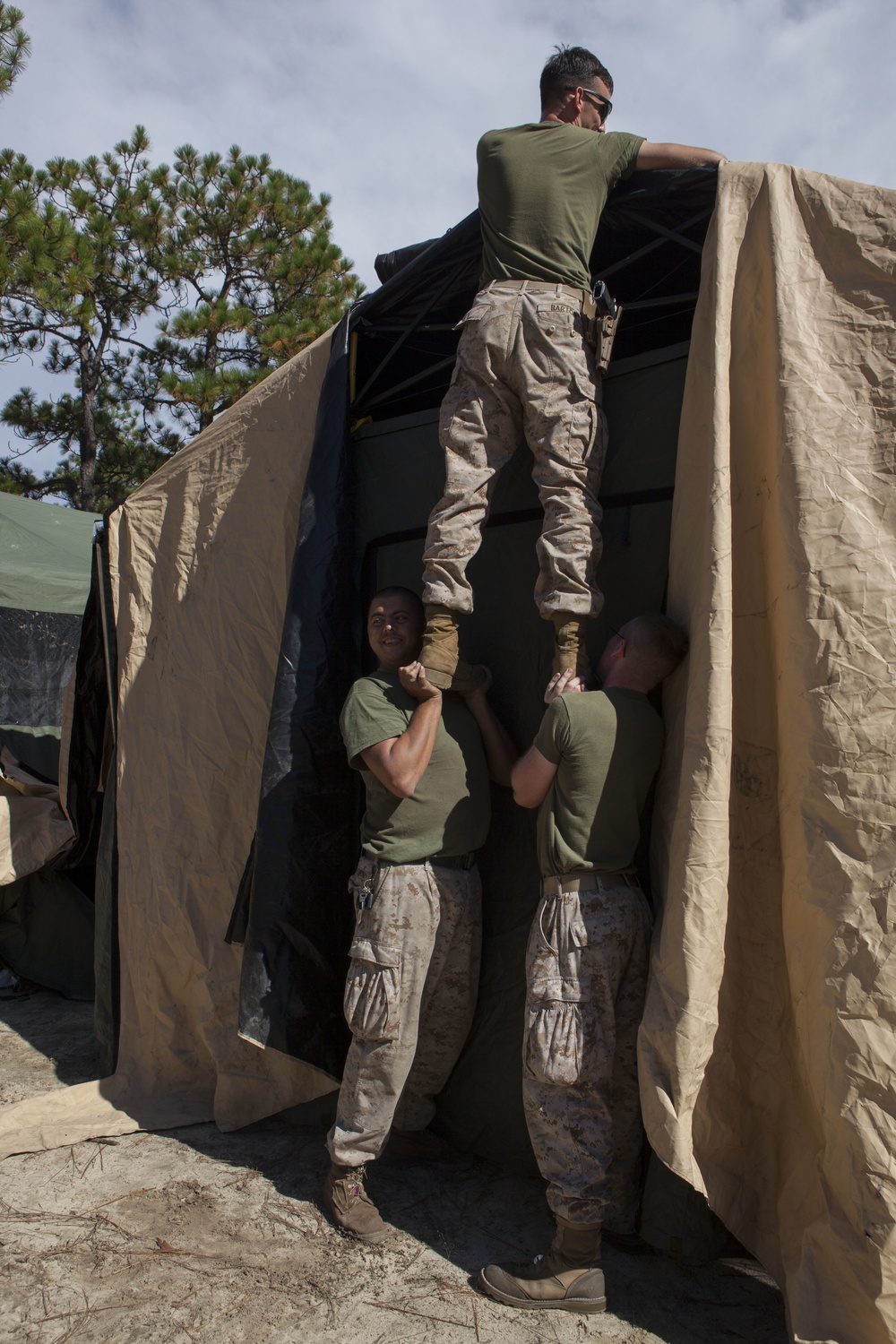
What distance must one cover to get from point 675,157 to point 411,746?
1916mm

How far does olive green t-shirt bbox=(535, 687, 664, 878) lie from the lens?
258cm

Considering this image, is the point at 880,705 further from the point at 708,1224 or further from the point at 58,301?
the point at 58,301

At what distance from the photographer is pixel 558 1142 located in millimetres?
2482

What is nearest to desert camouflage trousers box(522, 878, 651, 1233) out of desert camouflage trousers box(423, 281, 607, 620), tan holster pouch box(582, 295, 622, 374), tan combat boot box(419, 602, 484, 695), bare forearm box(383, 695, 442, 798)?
bare forearm box(383, 695, 442, 798)

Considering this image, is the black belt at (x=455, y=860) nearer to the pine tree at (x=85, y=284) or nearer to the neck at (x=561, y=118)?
the neck at (x=561, y=118)

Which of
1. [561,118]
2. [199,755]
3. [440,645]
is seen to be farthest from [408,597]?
[561,118]

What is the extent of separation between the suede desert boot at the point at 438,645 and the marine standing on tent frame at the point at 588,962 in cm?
36

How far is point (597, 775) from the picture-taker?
8.45 ft

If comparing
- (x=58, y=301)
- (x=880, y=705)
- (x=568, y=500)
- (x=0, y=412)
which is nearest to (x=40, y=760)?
(x=568, y=500)

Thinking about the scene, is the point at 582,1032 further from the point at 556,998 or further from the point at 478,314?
the point at 478,314

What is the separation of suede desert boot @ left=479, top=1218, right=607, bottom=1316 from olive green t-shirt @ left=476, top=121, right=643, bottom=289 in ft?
8.83

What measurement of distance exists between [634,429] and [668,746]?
41.7 inches

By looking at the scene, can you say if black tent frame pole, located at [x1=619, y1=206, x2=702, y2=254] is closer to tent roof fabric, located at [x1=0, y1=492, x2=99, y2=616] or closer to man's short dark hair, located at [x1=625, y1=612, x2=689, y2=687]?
man's short dark hair, located at [x1=625, y1=612, x2=689, y2=687]

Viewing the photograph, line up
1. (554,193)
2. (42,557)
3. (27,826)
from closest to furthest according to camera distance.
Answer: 1. (554,193)
2. (27,826)
3. (42,557)
